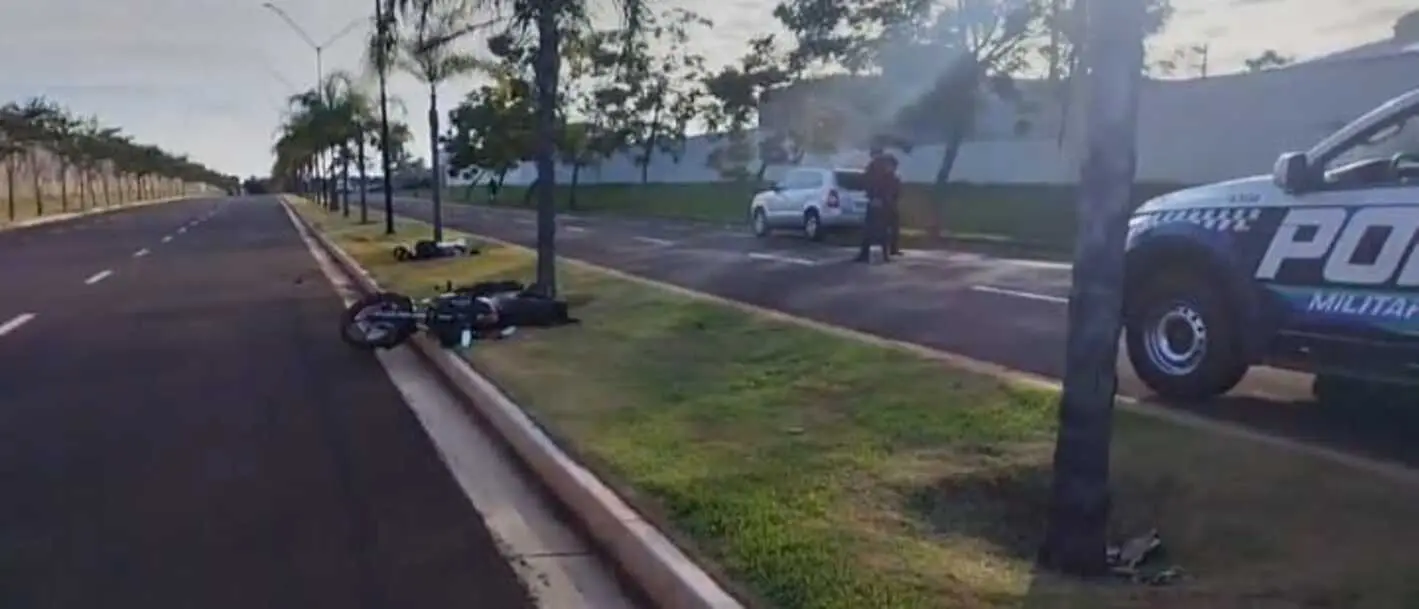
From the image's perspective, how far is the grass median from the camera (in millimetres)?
5199

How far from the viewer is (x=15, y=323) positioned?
1566 centimetres

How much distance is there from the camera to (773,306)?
52.7 feet

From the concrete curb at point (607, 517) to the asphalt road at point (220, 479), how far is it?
1.49 feet

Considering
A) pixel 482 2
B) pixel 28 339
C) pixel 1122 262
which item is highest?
pixel 482 2

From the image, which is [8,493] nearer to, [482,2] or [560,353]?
[560,353]

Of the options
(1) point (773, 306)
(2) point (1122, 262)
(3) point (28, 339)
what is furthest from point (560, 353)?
(2) point (1122, 262)

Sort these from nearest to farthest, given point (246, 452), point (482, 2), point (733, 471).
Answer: point (733, 471), point (246, 452), point (482, 2)

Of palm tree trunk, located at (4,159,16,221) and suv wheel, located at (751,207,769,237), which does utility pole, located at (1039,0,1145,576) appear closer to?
suv wheel, located at (751,207,769,237)

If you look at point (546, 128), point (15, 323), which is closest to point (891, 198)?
point (546, 128)

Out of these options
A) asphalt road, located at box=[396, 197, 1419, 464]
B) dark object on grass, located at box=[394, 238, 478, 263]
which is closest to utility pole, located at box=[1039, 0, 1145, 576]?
asphalt road, located at box=[396, 197, 1419, 464]

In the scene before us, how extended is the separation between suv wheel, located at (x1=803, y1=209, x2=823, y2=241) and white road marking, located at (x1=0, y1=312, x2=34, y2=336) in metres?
17.6

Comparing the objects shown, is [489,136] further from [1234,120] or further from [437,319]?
[437,319]

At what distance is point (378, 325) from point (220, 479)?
541 centimetres

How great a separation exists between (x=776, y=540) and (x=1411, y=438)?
3.85 meters
